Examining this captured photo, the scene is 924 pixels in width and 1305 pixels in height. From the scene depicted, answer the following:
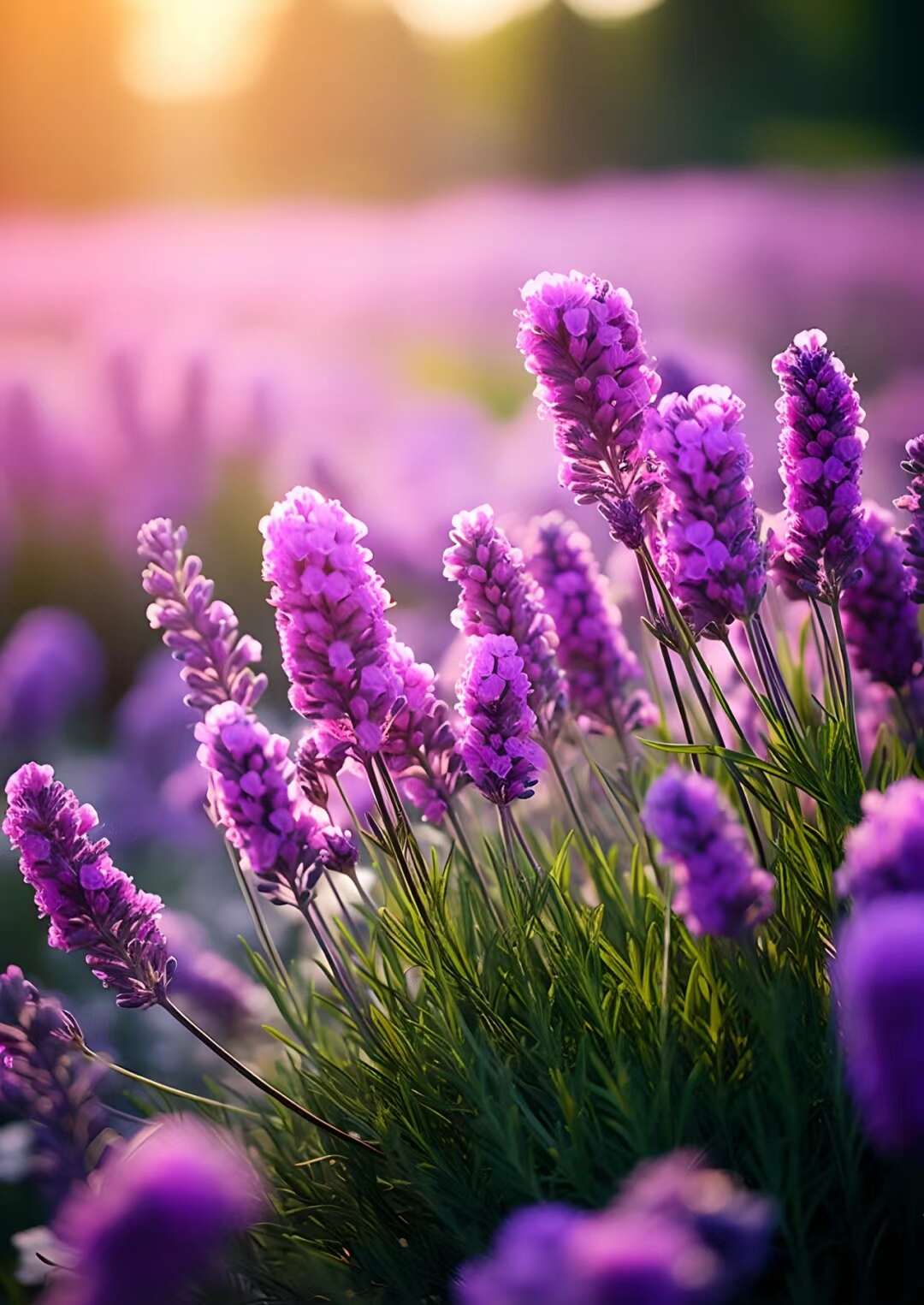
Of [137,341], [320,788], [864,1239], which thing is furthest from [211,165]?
[864,1239]

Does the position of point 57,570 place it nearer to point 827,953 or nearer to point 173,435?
point 173,435

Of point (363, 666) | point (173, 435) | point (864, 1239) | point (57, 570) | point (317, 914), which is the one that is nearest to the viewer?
point (864, 1239)

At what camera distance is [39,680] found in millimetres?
3877

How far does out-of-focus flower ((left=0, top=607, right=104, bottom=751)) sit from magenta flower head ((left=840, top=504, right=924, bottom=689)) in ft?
9.10

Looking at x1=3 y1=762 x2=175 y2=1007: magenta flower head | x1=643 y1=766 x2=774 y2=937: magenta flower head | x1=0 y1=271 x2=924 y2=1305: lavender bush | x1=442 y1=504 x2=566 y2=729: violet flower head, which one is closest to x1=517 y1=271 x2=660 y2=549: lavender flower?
x1=0 y1=271 x2=924 y2=1305: lavender bush

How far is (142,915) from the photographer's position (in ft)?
4.58

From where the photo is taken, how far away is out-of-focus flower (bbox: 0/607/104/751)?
3855 mm

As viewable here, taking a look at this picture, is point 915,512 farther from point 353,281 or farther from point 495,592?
point 353,281

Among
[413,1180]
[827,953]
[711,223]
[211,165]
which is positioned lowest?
[413,1180]

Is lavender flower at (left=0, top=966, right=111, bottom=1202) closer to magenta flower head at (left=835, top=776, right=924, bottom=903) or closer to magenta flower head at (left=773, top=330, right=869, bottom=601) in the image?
magenta flower head at (left=835, top=776, right=924, bottom=903)

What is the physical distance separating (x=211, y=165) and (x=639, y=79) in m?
2.52

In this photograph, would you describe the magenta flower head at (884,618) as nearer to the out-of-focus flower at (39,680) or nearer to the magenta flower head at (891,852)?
the magenta flower head at (891,852)

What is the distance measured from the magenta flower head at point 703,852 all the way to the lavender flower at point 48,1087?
65 centimetres

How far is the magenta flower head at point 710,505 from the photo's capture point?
1317mm
